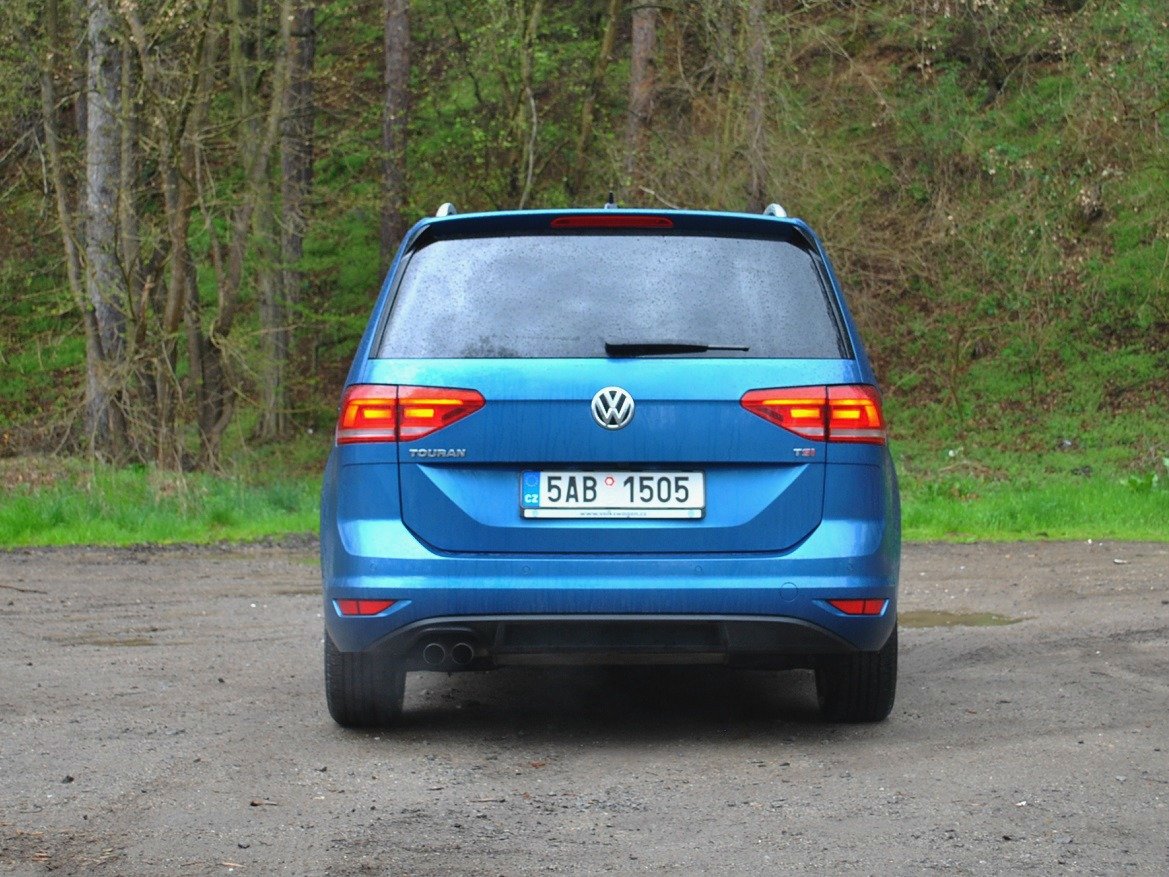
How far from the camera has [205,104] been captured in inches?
743

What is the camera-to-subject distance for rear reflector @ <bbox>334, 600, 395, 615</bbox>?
5629 mm

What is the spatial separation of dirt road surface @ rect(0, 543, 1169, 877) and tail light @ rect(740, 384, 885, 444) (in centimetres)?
104

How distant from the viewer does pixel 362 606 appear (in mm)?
5668

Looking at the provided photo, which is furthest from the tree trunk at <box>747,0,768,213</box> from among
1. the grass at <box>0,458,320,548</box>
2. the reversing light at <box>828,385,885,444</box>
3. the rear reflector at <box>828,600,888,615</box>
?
the rear reflector at <box>828,600,888,615</box>

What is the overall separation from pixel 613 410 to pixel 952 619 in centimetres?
447

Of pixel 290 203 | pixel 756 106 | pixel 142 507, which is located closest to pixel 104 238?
pixel 290 203

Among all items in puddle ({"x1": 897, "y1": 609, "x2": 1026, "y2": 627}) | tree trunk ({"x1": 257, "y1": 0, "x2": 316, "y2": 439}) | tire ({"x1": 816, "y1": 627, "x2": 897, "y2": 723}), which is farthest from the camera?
tree trunk ({"x1": 257, "y1": 0, "x2": 316, "y2": 439})

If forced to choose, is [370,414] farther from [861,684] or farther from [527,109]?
[527,109]

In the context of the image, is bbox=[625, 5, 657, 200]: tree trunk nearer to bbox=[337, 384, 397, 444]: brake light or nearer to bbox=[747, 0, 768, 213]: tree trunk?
bbox=[747, 0, 768, 213]: tree trunk

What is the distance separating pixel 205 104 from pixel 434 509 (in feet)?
46.8

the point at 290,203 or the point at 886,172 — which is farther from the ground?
the point at 886,172

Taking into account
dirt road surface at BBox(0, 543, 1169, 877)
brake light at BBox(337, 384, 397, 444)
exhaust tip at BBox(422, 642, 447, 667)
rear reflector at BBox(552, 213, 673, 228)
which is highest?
rear reflector at BBox(552, 213, 673, 228)

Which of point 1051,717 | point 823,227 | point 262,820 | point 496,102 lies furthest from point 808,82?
point 262,820

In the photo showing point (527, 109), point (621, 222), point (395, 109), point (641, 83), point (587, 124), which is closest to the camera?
point (621, 222)
